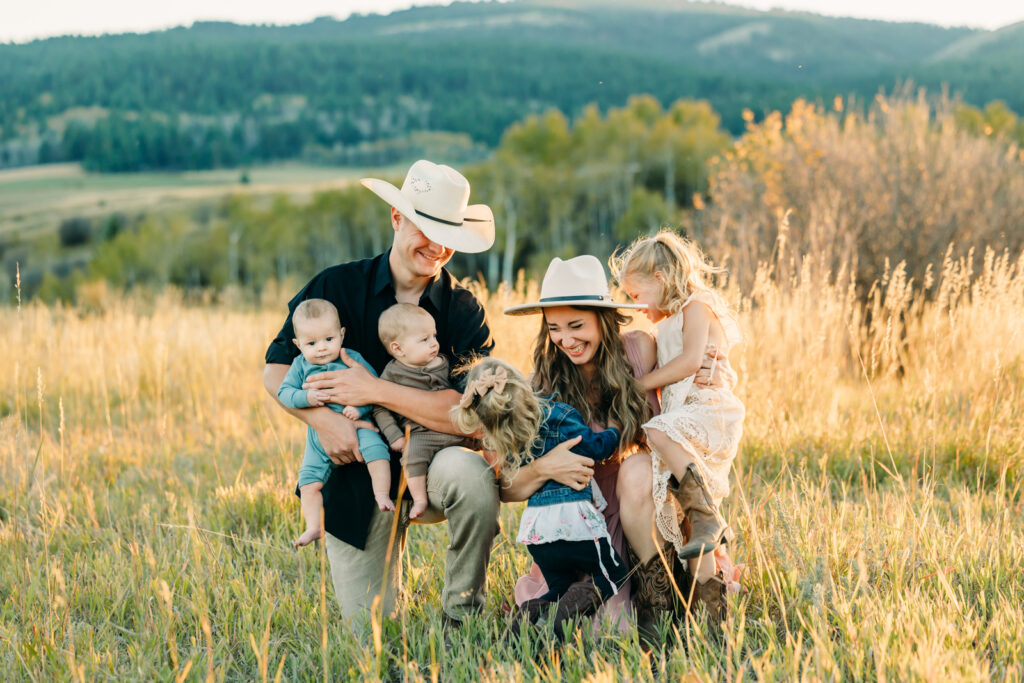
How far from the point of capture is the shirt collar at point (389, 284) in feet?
10.9

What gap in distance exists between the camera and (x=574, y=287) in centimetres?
307

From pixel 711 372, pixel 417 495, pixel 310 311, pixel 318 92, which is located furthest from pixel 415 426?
pixel 318 92

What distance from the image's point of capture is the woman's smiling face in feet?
10.1

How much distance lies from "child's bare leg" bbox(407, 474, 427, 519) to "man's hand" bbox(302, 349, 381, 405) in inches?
14.1

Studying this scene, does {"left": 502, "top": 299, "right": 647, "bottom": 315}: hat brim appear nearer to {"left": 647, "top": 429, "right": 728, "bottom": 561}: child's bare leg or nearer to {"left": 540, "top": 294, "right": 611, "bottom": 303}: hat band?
{"left": 540, "top": 294, "right": 611, "bottom": 303}: hat band

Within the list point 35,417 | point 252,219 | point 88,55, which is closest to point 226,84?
point 88,55

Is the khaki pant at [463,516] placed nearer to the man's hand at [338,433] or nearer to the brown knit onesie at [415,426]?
the brown knit onesie at [415,426]

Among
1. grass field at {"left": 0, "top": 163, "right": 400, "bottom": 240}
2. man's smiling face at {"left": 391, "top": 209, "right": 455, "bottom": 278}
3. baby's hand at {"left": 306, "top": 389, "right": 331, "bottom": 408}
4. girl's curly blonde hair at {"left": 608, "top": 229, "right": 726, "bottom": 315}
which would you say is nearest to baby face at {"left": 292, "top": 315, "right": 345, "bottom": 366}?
baby's hand at {"left": 306, "top": 389, "right": 331, "bottom": 408}

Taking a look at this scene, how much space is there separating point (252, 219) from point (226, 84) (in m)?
96.8

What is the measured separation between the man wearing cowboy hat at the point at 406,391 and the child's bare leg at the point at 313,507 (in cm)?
5

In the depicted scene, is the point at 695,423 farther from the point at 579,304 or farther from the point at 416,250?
the point at 416,250

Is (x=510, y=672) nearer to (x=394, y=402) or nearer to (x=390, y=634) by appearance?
(x=390, y=634)

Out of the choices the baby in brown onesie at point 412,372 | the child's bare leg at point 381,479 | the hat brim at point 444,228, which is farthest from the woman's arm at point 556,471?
the hat brim at point 444,228

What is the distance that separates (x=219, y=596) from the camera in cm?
321
